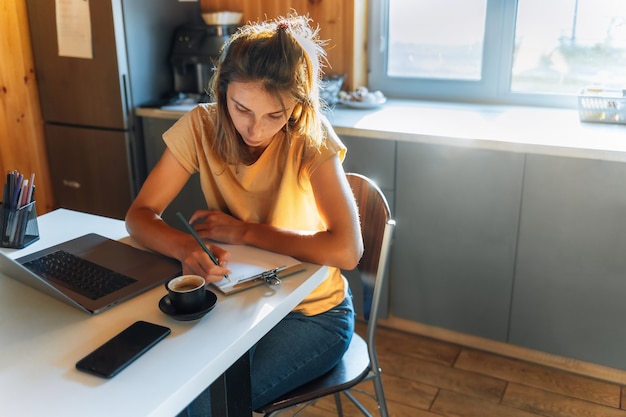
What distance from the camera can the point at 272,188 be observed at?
142 cm

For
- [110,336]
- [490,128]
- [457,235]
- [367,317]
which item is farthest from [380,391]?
[490,128]

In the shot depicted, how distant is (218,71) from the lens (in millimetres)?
1338

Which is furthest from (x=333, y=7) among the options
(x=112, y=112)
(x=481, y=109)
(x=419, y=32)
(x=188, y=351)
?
(x=188, y=351)

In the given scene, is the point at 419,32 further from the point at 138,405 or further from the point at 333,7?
the point at 138,405

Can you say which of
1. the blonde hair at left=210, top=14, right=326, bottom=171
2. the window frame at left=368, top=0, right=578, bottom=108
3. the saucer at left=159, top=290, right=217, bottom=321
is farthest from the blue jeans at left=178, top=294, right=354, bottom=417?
the window frame at left=368, top=0, right=578, bottom=108

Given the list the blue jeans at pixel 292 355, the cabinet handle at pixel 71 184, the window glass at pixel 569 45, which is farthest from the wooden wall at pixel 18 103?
the window glass at pixel 569 45

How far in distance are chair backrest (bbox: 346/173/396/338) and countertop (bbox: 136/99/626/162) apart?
2.12 feet

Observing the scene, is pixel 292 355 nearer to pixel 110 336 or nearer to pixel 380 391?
pixel 380 391

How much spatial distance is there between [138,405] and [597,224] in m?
1.60

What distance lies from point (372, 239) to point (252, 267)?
0.37 m

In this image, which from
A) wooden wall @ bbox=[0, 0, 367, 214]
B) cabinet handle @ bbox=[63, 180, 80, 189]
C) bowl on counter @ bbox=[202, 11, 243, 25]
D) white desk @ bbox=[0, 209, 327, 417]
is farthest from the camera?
cabinet handle @ bbox=[63, 180, 80, 189]

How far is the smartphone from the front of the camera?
2.84ft

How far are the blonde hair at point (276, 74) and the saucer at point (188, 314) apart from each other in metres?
0.44

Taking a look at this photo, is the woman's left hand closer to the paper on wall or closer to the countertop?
the countertop
